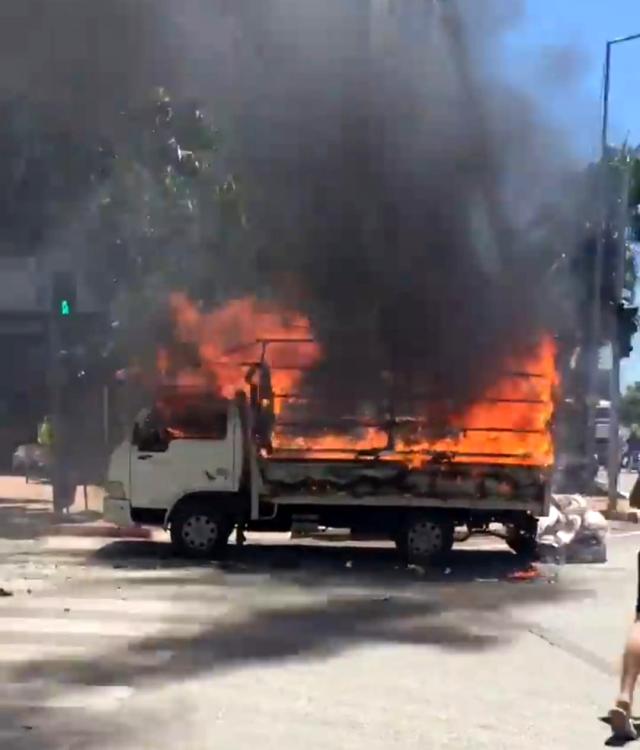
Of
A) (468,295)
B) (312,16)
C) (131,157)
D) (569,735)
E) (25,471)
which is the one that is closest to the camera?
(569,735)

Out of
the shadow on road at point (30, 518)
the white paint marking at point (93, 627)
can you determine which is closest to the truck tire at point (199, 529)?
the shadow on road at point (30, 518)

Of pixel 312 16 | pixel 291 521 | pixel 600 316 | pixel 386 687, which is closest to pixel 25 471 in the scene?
pixel 600 316

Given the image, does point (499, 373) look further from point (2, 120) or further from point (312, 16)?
point (2, 120)

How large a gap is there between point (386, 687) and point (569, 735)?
1.23 meters

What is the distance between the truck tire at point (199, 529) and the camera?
11.9 metres

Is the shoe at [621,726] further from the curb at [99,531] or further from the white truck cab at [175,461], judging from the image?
the curb at [99,531]

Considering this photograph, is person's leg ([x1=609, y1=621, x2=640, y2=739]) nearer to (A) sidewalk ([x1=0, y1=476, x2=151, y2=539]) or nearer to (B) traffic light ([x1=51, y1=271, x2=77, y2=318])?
(A) sidewalk ([x1=0, y1=476, x2=151, y2=539])

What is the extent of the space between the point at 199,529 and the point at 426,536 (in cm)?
230

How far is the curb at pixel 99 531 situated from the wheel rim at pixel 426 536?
151 inches

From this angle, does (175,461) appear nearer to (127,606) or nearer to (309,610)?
(127,606)

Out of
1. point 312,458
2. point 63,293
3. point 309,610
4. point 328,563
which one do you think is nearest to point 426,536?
point 328,563

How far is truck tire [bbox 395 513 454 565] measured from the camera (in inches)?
461

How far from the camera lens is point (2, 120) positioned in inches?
407

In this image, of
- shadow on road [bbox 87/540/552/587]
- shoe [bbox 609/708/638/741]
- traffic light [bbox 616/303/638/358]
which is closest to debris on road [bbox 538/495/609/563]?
shadow on road [bbox 87/540/552/587]
